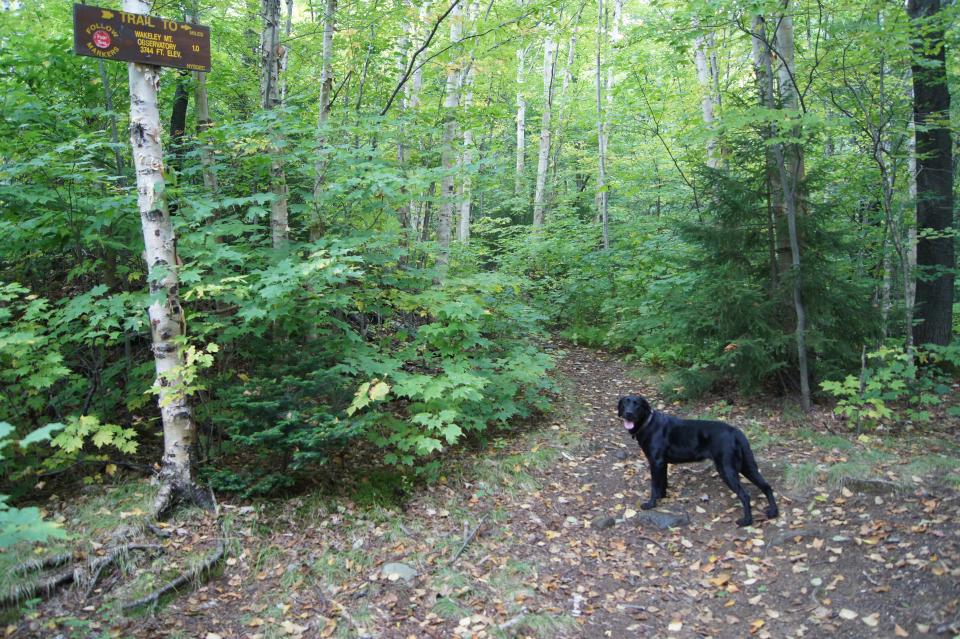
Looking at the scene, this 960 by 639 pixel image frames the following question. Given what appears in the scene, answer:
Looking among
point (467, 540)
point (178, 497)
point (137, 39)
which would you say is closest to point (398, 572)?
point (467, 540)

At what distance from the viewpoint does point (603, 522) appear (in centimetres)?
501

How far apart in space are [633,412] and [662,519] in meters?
1.00

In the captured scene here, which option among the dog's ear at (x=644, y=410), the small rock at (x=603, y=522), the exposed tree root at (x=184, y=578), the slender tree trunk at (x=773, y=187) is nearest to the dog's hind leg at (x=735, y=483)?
the dog's ear at (x=644, y=410)

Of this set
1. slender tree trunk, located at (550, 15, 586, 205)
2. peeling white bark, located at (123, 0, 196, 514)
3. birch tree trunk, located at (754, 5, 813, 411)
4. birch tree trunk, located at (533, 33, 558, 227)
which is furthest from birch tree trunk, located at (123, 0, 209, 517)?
slender tree trunk, located at (550, 15, 586, 205)

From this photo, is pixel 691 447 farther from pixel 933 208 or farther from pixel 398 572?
pixel 933 208

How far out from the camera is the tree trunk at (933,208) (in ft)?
23.5

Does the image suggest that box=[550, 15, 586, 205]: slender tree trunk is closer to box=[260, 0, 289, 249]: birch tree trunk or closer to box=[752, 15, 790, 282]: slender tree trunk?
box=[752, 15, 790, 282]: slender tree trunk

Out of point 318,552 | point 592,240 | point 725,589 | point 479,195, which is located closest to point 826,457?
point 725,589

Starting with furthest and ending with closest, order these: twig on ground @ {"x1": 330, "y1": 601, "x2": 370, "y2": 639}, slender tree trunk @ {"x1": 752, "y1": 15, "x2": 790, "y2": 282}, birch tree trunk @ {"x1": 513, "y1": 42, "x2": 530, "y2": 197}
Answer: birch tree trunk @ {"x1": 513, "y1": 42, "x2": 530, "y2": 197} < slender tree trunk @ {"x1": 752, "y1": 15, "x2": 790, "y2": 282} < twig on ground @ {"x1": 330, "y1": 601, "x2": 370, "y2": 639}

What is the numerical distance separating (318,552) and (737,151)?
6.73 m

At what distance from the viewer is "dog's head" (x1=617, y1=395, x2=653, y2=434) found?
505 cm

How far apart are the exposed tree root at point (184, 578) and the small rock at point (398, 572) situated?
4.33 feet

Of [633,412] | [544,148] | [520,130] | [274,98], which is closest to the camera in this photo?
[633,412]

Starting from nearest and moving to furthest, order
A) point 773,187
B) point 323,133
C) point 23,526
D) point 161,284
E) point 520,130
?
point 23,526
point 161,284
point 323,133
point 773,187
point 520,130
